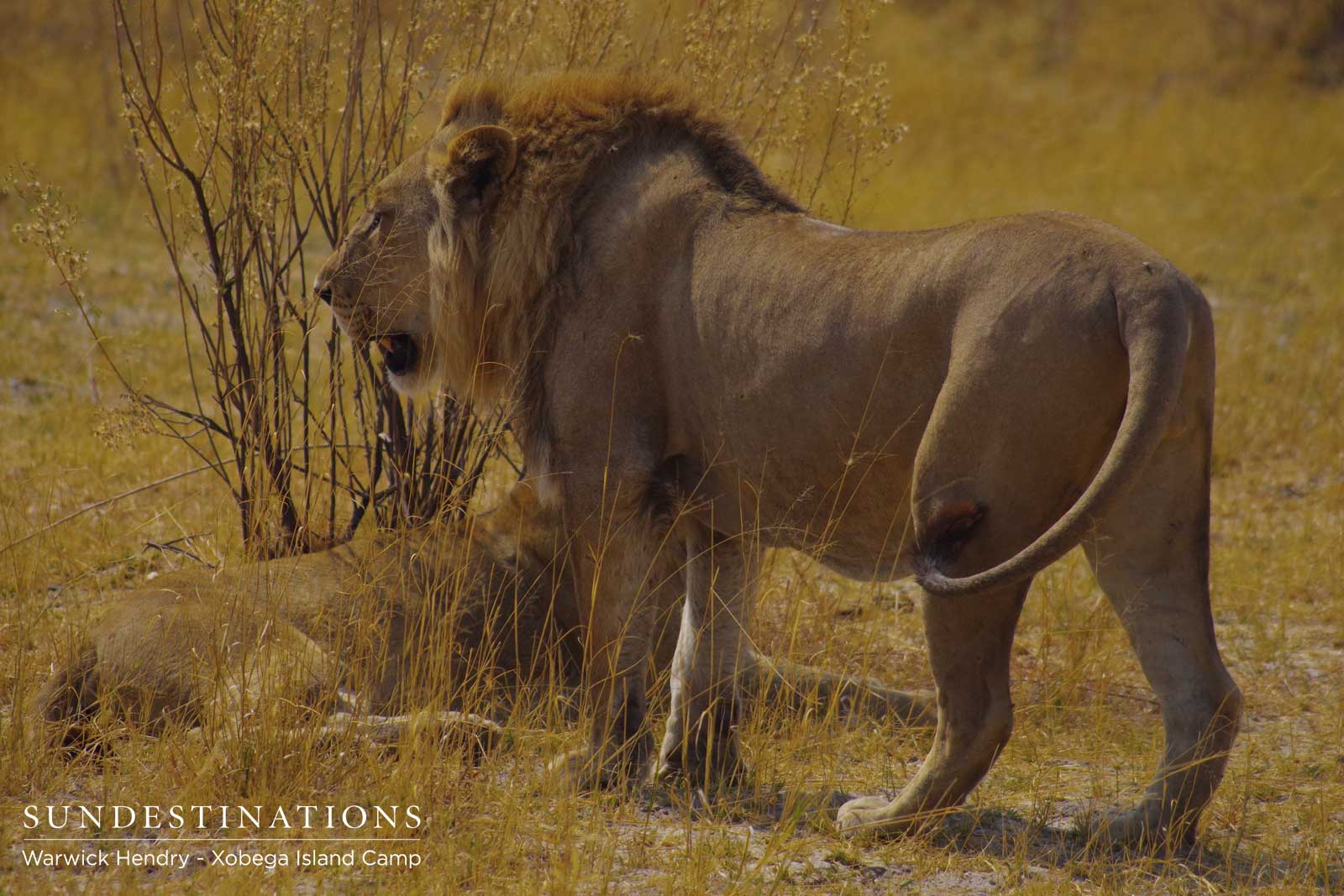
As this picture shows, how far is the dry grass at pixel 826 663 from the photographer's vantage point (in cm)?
326


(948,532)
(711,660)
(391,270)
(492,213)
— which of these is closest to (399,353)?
(391,270)

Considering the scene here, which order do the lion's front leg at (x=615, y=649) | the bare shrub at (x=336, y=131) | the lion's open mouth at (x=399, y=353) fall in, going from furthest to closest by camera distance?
1. the bare shrub at (x=336, y=131)
2. the lion's open mouth at (x=399, y=353)
3. the lion's front leg at (x=615, y=649)

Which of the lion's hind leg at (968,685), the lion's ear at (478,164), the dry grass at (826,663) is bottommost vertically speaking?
the dry grass at (826,663)

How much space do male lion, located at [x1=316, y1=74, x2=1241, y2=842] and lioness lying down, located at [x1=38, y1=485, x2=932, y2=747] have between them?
11.8 inches

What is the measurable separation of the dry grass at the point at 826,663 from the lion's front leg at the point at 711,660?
0.13m

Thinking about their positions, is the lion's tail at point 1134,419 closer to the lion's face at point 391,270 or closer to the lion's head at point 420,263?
the lion's head at point 420,263

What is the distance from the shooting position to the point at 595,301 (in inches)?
146

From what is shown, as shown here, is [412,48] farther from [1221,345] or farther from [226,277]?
[1221,345]

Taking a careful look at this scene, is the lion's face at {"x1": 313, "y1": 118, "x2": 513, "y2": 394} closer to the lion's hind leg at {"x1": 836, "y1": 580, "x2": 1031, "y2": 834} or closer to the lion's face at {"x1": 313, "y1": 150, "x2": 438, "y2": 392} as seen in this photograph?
the lion's face at {"x1": 313, "y1": 150, "x2": 438, "y2": 392}

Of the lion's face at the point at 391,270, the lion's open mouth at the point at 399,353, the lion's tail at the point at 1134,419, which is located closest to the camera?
the lion's tail at the point at 1134,419

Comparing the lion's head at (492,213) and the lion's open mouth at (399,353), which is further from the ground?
the lion's head at (492,213)

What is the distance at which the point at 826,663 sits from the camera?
459 cm

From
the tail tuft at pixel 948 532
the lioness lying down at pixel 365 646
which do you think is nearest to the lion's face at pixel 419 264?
the lioness lying down at pixel 365 646

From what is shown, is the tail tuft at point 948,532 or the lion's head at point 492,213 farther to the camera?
the lion's head at point 492,213
